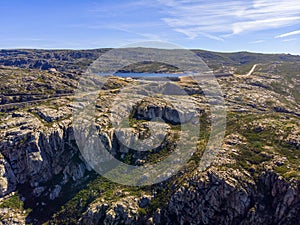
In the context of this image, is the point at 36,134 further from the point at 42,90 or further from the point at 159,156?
the point at 42,90

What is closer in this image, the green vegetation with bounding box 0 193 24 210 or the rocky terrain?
the rocky terrain

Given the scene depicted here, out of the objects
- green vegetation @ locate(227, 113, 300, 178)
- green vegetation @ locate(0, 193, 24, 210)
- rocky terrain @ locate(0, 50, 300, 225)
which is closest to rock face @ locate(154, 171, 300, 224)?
rocky terrain @ locate(0, 50, 300, 225)

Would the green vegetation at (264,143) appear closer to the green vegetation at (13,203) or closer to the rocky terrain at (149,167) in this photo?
the rocky terrain at (149,167)

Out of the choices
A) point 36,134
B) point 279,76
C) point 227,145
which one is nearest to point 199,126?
point 227,145

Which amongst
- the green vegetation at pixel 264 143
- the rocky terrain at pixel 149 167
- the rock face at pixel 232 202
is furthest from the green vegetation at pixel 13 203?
the green vegetation at pixel 264 143

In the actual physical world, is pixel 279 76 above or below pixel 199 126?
above

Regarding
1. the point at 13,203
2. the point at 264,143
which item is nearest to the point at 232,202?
the point at 264,143

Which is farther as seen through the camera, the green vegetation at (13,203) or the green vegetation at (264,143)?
the green vegetation at (13,203)

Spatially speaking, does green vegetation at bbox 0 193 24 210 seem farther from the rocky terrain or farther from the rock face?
the rock face
